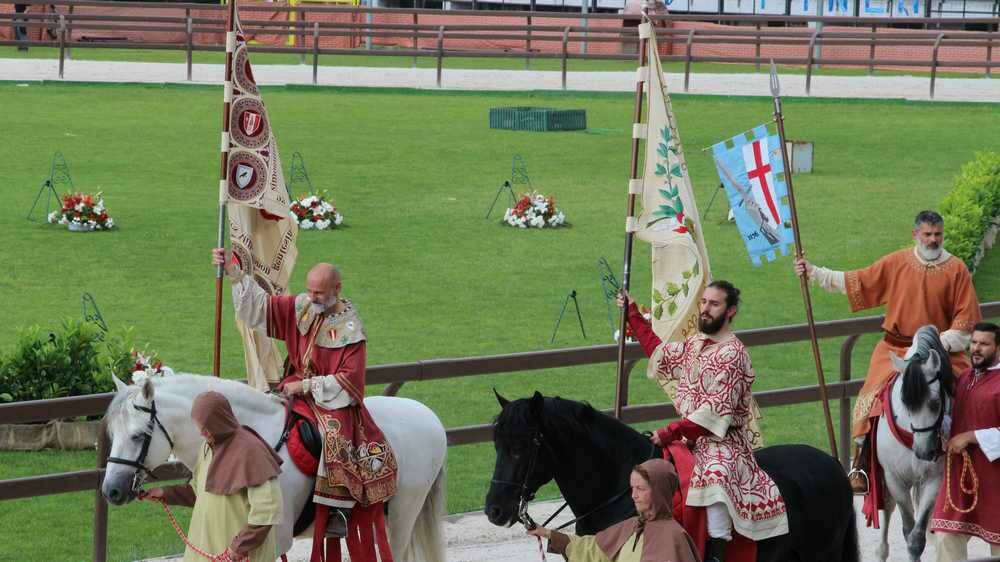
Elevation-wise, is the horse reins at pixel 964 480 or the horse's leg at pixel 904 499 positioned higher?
the horse reins at pixel 964 480

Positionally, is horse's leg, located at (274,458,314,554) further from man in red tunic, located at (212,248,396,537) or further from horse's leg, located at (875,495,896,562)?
horse's leg, located at (875,495,896,562)

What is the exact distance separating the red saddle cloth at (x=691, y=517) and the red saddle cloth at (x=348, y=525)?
1.72 meters

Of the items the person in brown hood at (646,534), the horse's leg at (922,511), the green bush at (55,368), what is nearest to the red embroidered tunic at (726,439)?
the person in brown hood at (646,534)

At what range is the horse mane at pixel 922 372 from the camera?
29.8 ft

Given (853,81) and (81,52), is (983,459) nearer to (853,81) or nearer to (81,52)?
(853,81)

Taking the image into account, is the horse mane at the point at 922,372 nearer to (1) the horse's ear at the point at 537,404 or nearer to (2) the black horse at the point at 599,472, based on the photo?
(2) the black horse at the point at 599,472

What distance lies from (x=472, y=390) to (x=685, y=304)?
687cm

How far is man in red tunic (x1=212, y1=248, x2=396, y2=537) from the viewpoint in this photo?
8320 mm

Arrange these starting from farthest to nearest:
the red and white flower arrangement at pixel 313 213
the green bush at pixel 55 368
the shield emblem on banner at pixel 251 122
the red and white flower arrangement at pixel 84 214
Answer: the red and white flower arrangement at pixel 313 213, the red and white flower arrangement at pixel 84 214, the green bush at pixel 55 368, the shield emblem on banner at pixel 251 122

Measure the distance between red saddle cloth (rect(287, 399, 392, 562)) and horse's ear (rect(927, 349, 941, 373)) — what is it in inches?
124

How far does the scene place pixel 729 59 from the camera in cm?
3509

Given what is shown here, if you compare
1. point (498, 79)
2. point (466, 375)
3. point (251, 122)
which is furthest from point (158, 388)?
point (498, 79)

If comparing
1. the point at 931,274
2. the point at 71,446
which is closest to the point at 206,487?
the point at 931,274

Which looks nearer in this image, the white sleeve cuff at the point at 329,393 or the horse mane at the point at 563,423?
the horse mane at the point at 563,423
